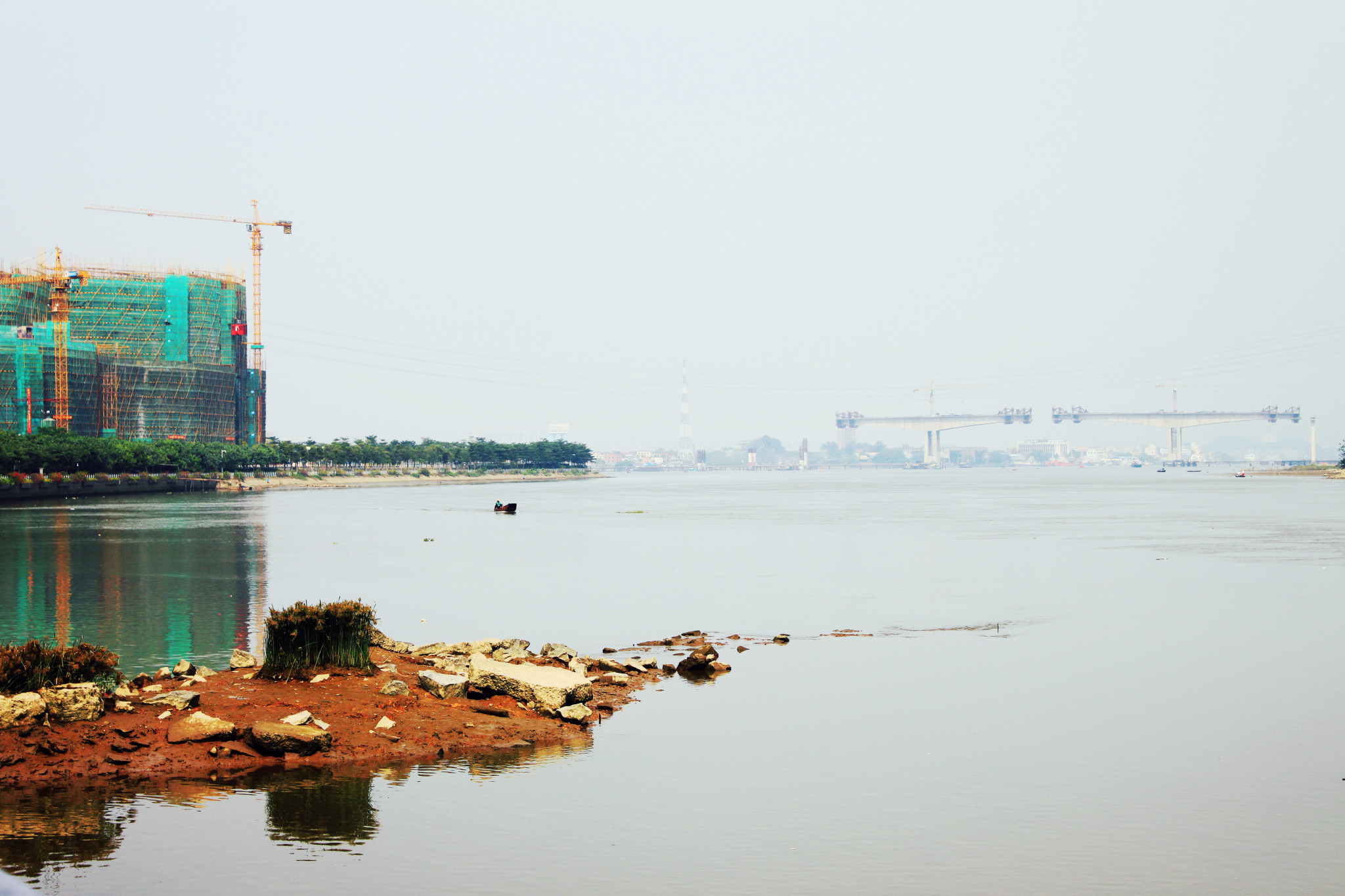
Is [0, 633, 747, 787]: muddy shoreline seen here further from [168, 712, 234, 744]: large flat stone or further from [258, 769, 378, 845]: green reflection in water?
[258, 769, 378, 845]: green reflection in water

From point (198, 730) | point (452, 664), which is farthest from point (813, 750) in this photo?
point (198, 730)

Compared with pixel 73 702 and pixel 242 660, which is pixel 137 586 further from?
pixel 73 702

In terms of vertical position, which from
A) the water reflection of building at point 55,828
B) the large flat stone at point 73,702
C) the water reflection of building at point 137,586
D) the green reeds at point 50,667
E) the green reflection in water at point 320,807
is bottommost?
the water reflection of building at point 137,586

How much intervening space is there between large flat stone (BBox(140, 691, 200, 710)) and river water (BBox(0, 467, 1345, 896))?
8.46ft

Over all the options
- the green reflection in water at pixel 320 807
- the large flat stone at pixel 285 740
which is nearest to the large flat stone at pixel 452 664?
the large flat stone at pixel 285 740

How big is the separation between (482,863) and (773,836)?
3.90 m

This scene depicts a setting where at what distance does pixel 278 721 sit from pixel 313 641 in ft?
9.78

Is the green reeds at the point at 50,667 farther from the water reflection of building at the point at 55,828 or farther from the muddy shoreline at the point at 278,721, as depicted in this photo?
the water reflection of building at the point at 55,828

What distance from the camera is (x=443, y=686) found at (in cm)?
2259

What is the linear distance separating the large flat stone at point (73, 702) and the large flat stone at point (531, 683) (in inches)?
262

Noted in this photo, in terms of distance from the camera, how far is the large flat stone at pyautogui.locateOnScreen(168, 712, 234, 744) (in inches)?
739

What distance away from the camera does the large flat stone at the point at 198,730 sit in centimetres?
1878

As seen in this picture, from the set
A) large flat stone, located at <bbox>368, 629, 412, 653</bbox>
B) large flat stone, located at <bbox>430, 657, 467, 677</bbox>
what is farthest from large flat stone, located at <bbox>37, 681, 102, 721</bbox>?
large flat stone, located at <bbox>368, 629, 412, 653</bbox>

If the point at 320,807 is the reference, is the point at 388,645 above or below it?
above
